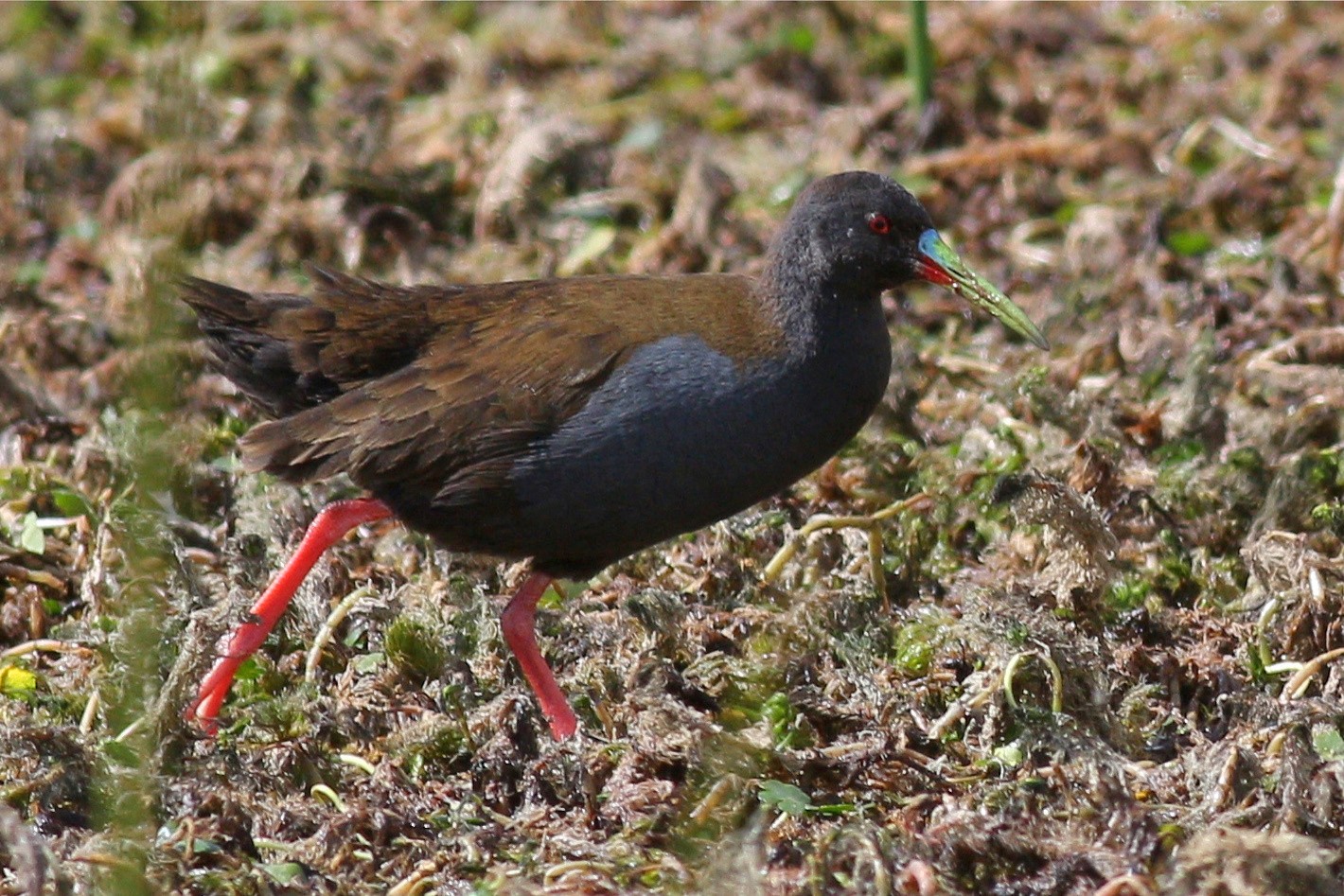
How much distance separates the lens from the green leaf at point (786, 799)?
13.8ft

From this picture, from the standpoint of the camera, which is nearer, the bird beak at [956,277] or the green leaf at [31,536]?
the bird beak at [956,277]

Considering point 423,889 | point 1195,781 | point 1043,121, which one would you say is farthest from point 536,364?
point 1043,121

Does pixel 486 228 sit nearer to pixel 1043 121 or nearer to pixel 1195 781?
pixel 1043 121

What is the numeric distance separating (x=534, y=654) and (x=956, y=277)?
59.2 inches

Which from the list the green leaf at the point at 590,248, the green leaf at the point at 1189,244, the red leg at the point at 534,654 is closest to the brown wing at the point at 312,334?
the red leg at the point at 534,654

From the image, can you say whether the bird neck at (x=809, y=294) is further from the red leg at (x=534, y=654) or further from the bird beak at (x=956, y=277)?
the red leg at (x=534, y=654)

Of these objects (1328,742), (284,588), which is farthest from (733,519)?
(1328,742)

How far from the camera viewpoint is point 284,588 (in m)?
4.93

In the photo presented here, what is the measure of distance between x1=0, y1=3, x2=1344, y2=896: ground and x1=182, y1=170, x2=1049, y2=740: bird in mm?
254

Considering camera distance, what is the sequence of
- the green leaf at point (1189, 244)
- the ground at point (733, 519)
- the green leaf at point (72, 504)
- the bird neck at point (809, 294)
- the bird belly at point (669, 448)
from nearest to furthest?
the ground at point (733, 519), the bird belly at point (669, 448), the bird neck at point (809, 294), the green leaf at point (72, 504), the green leaf at point (1189, 244)

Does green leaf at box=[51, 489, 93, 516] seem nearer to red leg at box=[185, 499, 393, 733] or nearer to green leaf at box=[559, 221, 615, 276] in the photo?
red leg at box=[185, 499, 393, 733]

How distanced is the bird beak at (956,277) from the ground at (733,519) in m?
0.50

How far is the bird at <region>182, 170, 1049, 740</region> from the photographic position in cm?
455

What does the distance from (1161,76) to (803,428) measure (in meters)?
4.14
